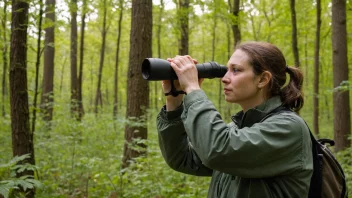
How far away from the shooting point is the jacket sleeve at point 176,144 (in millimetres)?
1801

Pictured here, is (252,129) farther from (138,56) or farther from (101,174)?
(138,56)

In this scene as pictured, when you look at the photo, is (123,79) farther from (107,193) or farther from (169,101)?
(169,101)

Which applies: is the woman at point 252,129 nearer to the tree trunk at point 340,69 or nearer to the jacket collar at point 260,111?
the jacket collar at point 260,111

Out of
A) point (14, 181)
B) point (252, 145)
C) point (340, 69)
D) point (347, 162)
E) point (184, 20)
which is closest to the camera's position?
point (252, 145)

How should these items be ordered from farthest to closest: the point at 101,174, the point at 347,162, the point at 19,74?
1. the point at 347,162
2. the point at 101,174
3. the point at 19,74

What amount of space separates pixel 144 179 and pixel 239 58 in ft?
10.3

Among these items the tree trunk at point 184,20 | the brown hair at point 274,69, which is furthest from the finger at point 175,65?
the tree trunk at point 184,20

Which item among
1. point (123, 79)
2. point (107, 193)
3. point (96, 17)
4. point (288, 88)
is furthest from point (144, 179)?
point (123, 79)

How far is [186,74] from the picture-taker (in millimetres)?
1579

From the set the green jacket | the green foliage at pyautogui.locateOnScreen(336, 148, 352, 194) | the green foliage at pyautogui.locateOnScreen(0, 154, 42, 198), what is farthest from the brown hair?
the green foliage at pyautogui.locateOnScreen(336, 148, 352, 194)

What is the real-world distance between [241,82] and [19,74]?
3.20 meters

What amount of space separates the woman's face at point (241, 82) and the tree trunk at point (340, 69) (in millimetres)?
5891

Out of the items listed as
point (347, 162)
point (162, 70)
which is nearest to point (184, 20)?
point (347, 162)

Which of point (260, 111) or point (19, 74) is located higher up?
point (19, 74)
